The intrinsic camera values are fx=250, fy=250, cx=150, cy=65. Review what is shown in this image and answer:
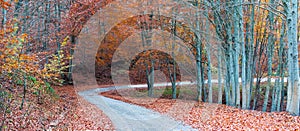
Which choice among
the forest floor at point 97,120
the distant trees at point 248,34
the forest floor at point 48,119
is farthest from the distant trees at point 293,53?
the forest floor at point 48,119

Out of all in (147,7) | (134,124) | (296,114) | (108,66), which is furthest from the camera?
(108,66)

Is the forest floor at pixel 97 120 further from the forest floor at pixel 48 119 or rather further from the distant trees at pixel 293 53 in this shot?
the distant trees at pixel 293 53

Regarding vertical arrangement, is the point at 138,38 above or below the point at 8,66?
above

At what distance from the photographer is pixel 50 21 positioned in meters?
14.2

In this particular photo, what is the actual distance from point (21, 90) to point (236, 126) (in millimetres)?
7425

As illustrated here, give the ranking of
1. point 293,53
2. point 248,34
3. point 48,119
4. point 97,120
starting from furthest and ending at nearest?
point 248,34, point 97,120, point 293,53, point 48,119

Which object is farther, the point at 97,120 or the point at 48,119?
the point at 97,120

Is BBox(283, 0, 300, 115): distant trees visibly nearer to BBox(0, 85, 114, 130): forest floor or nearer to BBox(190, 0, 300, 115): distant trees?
BBox(190, 0, 300, 115): distant trees

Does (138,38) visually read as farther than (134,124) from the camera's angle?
Yes

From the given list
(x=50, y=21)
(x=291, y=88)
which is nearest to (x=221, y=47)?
(x=291, y=88)

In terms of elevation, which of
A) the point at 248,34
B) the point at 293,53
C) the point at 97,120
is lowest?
the point at 97,120

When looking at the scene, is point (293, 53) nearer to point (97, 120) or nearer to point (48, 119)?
point (97, 120)

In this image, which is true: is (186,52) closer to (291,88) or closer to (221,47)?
(221,47)

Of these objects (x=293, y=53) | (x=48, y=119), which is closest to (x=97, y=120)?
(x=48, y=119)
